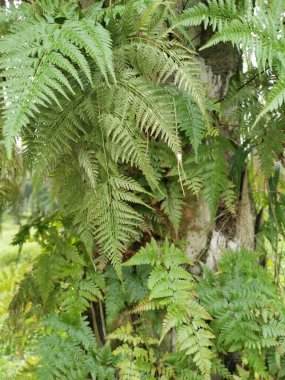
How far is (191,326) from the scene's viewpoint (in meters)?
1.41

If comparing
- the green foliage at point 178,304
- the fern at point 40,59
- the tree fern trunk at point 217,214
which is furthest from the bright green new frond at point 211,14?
the green foliage at point 178,304

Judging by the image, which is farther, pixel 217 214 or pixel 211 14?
pixel 217 214

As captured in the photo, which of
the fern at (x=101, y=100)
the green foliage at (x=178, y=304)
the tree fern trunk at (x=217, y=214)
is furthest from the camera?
the tree fern trunk at (x=217, y=214)

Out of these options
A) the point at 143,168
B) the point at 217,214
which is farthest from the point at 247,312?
the point at 143,168

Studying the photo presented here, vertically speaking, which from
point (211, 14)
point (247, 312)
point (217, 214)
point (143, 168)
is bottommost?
point (247, 312)

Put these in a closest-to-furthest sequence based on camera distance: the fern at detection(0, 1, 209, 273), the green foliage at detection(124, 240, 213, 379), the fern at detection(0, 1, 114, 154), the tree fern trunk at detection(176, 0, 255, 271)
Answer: the fern at detection(0, 1, 114, 154) → the fern at detection(0, 1, 209, 273) → the green foliage at detection(124, 240, 213, 379) → the tree fern trunk at detection(176, 0, 255, 271)

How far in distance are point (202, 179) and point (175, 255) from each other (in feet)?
0.94

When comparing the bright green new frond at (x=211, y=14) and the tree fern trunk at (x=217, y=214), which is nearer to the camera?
the bright green new frond at (x=211, y=14)

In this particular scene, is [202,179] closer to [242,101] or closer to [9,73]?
[242,101]

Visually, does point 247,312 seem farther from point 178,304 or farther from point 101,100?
point 101,100

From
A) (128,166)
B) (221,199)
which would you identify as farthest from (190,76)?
(221,199)

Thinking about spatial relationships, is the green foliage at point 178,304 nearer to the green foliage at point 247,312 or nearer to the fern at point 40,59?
the green foliage at point 247,312

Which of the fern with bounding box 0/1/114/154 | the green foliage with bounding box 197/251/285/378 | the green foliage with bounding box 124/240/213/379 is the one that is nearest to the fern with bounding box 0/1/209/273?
the fern with bounding box 0/1/114/154

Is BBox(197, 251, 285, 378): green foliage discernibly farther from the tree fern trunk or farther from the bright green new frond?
the bright green new frond
